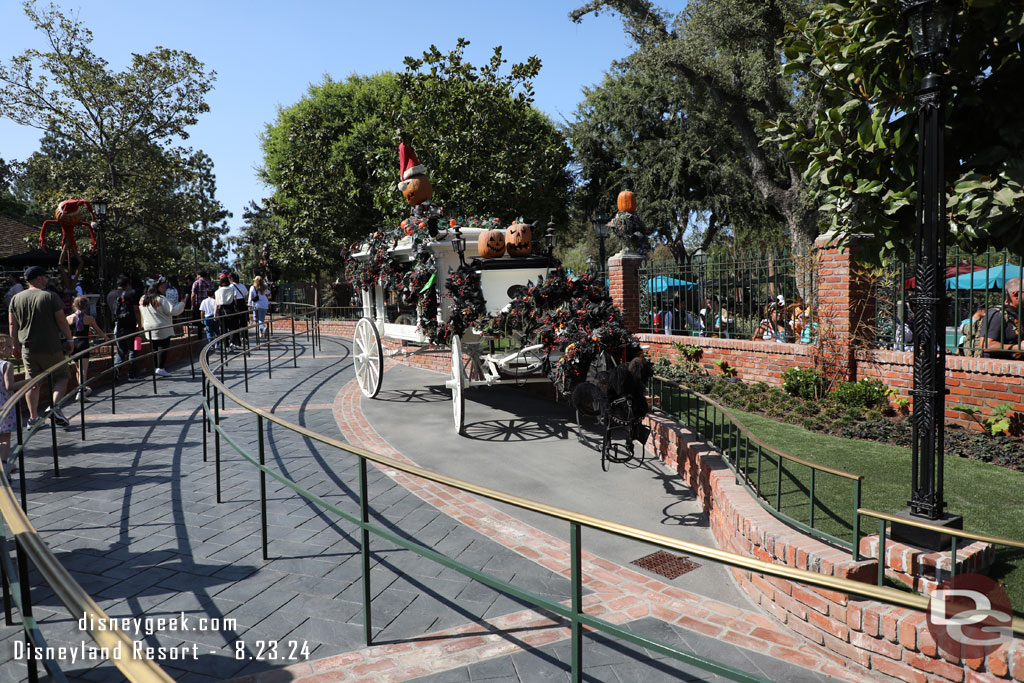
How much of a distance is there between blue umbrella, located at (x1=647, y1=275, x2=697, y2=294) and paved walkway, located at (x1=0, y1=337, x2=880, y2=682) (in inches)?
239

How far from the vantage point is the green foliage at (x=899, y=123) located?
437cm

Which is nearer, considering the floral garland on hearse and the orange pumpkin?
the floral garland on hearse

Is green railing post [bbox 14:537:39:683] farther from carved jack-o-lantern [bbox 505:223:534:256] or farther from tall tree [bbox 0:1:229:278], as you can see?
tall tree [bbox 0:1:229:278]

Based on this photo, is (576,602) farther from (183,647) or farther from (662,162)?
(662,162)

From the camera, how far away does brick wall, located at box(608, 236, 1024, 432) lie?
7.44m

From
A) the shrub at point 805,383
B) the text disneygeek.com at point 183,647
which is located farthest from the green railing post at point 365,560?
the shrub at point 805,383

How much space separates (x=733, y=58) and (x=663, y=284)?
44.2 ft

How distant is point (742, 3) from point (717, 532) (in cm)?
1892

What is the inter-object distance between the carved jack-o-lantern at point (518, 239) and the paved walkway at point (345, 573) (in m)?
2.64

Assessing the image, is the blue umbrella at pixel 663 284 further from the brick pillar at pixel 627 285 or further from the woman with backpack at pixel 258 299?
the woman with backpack at pixel 258 299

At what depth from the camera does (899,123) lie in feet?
15.1

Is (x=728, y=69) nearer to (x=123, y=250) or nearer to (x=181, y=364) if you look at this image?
(x=181, y=364)

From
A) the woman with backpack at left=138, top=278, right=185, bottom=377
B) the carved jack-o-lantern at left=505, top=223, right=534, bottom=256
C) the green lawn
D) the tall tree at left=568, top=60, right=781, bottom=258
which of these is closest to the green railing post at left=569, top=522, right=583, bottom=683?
the green lawn

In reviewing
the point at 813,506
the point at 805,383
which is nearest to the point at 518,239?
the point at 805,383
